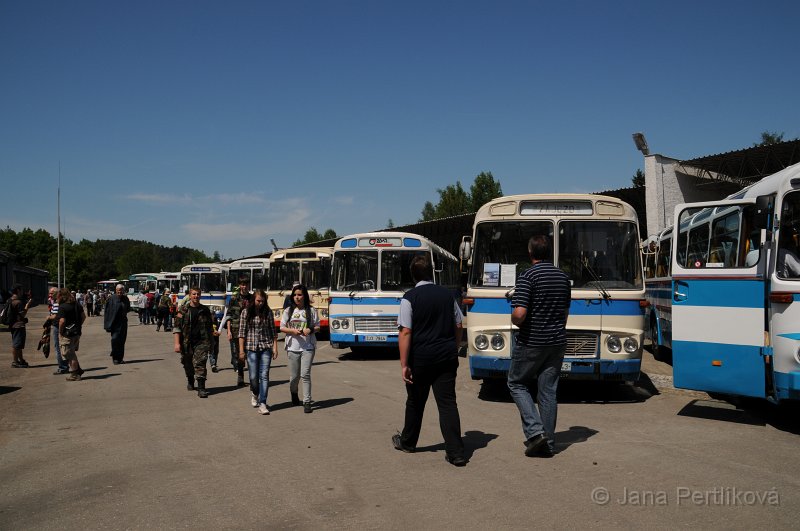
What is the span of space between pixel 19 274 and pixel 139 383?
56599 mm

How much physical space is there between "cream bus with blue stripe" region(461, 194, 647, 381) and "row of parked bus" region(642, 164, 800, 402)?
1.15 meters

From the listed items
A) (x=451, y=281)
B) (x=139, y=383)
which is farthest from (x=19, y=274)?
(x=139, y=383)

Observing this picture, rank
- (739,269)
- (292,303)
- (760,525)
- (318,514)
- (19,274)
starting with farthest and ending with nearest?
(19,274)
(292,303)
(739,269)
(318,514)
(760,525)

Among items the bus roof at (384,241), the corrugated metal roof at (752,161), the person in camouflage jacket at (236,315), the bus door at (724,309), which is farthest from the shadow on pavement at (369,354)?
the corrugated metal roof at (752,161)

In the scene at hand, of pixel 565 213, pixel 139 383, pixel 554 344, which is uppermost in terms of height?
pixel 565 213

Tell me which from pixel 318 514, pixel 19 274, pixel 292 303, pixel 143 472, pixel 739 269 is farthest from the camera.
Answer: pixel 19 274

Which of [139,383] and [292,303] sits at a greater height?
[292,303]

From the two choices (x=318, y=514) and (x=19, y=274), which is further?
(x=19, y=274)

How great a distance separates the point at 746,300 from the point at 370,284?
1059 centimetres

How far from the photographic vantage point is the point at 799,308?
766cm

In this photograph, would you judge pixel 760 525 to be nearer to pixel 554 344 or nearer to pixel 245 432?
pixel 554 344

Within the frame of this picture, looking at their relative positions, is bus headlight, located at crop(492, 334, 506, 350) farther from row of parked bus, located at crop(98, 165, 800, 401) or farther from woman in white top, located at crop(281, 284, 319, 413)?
woman in white top, located at crop(281, 284, 319, 413)

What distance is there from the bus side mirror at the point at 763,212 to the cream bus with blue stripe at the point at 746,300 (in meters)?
0.01

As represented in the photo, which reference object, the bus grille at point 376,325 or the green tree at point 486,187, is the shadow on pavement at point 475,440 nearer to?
the bus grille at point 376,325
